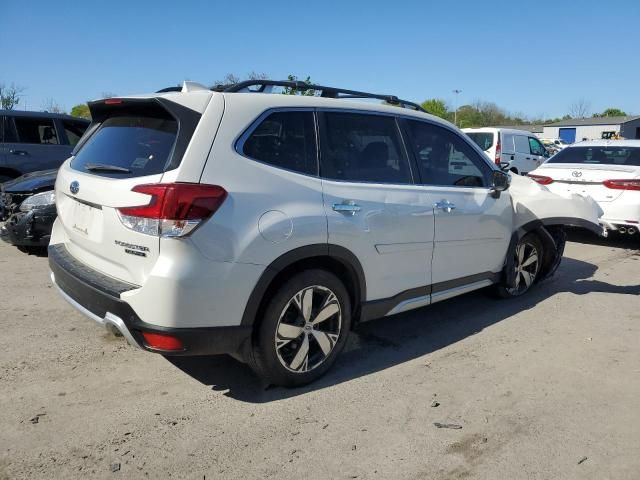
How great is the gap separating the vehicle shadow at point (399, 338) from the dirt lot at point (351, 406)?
0.02 meters

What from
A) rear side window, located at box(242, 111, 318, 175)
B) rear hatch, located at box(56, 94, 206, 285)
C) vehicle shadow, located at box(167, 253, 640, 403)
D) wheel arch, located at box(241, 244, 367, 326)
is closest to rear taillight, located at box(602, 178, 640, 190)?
vehicle shadow, located at box(167, 253, 640, 403)

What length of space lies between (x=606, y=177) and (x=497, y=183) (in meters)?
3.86

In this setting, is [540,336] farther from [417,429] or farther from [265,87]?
[265,87]

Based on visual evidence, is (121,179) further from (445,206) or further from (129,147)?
(445,206)

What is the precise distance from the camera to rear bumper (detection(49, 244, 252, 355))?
2811mm

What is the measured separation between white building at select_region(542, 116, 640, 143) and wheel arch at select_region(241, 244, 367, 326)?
69.9m

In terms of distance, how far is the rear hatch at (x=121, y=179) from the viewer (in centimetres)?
282

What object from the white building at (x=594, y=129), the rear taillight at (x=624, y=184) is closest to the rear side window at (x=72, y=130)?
the rear taillight at (x=624, y=184)

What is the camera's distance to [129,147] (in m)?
3.19

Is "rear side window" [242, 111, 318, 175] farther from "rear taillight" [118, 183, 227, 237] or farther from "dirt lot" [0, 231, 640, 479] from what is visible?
"dirt lot" [0, 231, 640, 479]

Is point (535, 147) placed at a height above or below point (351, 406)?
above

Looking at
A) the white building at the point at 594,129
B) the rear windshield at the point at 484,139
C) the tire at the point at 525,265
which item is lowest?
the tire at the point at 525,265

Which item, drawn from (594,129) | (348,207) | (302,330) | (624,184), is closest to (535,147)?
(624,184)

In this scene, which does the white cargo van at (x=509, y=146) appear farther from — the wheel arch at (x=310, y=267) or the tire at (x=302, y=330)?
the tire at (x=302, y=330)
